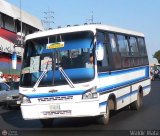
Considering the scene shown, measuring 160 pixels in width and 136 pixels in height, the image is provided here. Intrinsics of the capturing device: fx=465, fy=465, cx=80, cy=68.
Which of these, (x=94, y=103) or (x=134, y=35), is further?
(x=134, y=35)

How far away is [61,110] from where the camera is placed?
12227 mm

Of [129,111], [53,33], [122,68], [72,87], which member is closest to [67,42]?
[53,33]

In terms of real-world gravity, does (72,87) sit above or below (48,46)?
below

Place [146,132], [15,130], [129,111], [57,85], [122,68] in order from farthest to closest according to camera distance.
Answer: [129,111] → [122,68] → [15,130] → [57,85] → [146,132]

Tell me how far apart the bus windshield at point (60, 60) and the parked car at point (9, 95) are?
8725 mm

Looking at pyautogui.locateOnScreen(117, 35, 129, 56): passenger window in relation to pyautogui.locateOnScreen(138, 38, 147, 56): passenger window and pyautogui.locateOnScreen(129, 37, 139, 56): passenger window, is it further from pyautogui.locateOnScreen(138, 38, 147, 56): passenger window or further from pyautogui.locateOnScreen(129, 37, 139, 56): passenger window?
pyautogui.locateOnScreen(138, 38, 147, 56): passenger window

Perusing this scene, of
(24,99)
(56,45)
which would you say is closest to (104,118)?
(24,99)

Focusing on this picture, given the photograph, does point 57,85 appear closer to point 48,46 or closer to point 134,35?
point 48,46

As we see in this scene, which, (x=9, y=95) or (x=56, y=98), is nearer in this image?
(x=56, y=98)

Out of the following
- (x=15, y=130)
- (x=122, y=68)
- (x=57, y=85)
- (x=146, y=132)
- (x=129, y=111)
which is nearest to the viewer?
(x=146, y=132)

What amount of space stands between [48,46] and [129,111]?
221 inches

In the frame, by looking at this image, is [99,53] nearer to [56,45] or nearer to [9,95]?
[56,45]

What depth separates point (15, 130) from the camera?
43.9ft

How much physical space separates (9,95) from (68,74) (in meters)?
10.6
